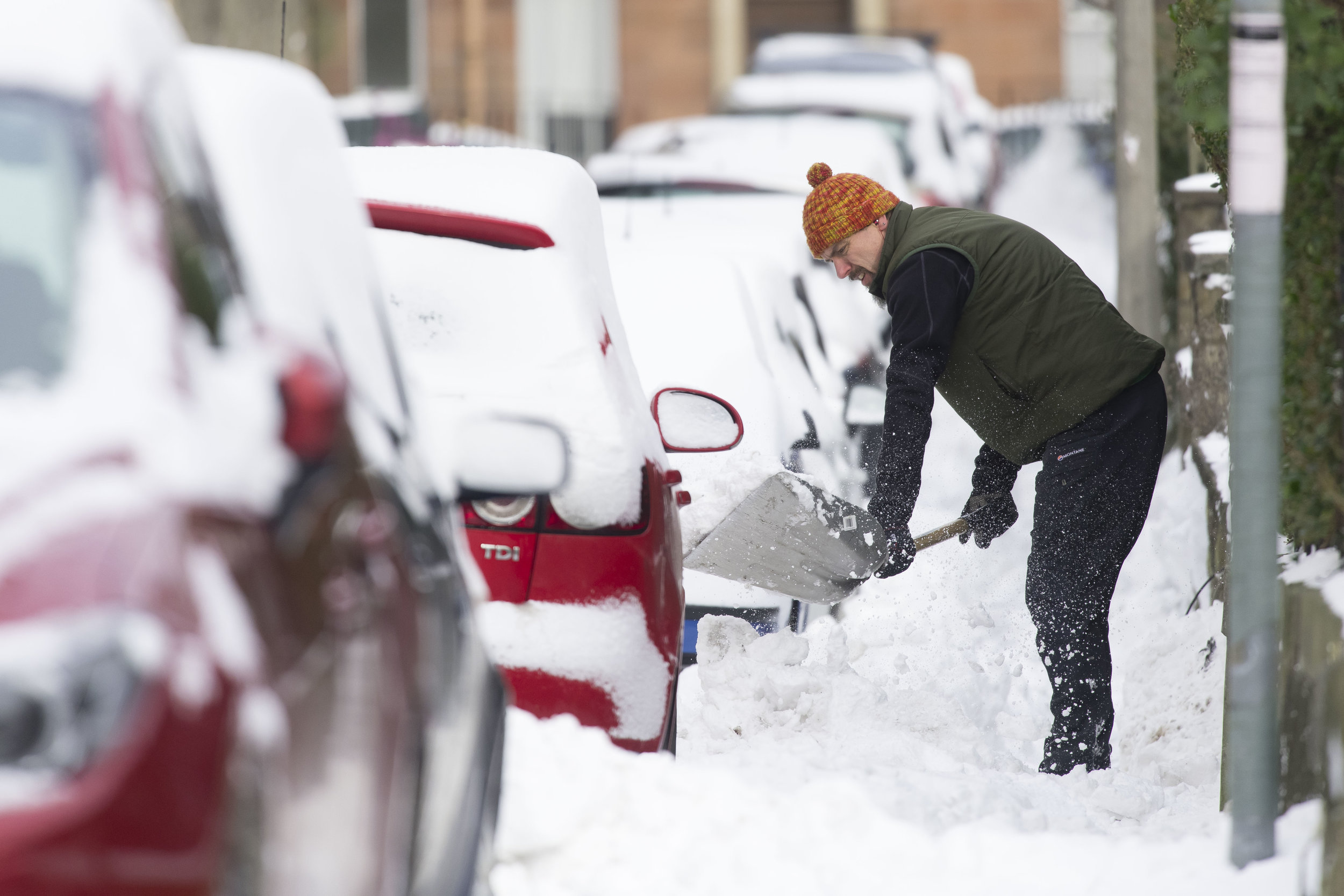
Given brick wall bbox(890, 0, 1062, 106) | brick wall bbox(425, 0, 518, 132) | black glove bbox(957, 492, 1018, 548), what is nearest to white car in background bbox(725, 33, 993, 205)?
brick wall bbox(890, 0, 1062, 106)

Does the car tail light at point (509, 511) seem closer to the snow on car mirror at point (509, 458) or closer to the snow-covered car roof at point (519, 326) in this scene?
the snow-covered car roof at point (519, 326)

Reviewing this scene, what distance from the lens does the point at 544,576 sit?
11.2 ft

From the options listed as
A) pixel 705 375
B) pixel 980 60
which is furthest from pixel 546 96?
pixel 705 375

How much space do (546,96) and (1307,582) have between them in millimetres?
22914

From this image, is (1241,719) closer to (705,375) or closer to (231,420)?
(231,420)

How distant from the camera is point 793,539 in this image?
4.72m

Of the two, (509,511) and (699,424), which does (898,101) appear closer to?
(699,424)

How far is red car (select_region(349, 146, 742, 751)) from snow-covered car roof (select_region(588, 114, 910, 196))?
6139 millimetres

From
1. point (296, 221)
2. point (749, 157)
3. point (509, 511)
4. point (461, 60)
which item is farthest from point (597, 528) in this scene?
point (461, 60)

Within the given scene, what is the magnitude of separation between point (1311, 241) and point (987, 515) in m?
2.15

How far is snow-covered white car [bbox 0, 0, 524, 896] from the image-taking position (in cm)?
149

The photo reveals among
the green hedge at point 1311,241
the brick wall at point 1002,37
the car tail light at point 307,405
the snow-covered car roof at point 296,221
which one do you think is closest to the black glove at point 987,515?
the green hedge at point 1311,241

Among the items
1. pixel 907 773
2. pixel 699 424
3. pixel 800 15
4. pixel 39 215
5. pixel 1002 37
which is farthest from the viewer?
pixel 800 15

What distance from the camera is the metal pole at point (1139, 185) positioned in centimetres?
899
